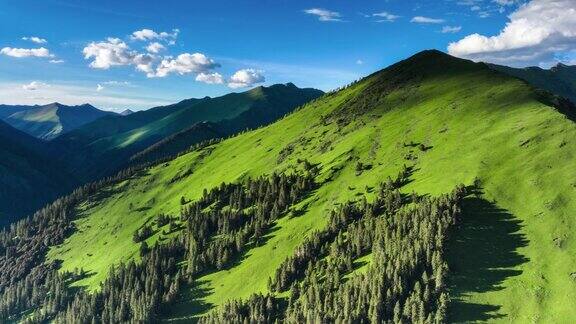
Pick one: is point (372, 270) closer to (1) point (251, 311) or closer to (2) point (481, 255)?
(2) point (481, 255)

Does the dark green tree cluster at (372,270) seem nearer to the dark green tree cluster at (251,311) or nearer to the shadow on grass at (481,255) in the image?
the dark green tree cluster at (251,311)

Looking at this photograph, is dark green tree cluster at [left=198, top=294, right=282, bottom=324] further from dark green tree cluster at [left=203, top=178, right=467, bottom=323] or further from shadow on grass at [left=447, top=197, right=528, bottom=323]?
shadow on grass at [left=447, top=197, right=528, bottom=323]

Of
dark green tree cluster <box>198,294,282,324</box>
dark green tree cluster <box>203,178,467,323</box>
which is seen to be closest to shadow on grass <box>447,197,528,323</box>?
dark green tree cluster <box>203,178,467,323</box>

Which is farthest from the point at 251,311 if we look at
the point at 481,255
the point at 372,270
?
the point at 481,255

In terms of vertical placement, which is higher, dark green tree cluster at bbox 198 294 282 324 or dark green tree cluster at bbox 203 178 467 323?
dark green tree cluster at bbox 203 178 467 323

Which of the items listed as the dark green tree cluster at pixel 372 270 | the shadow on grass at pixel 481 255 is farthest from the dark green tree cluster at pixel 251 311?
the shadow on grass at pixel 481 255

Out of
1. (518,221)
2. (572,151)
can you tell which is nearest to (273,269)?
(518,221)

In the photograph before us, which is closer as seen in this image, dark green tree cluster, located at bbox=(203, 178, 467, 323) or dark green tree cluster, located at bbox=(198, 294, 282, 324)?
dark green tree cluster, located at bbox=(203, 178, 467, 323)

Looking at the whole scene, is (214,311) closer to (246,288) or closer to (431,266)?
(246,288)

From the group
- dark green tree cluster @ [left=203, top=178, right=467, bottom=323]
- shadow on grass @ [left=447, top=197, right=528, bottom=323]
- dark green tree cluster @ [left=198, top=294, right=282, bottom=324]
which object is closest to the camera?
shadow on grass @ [left=447, top=197, right=528, bottom=323]
